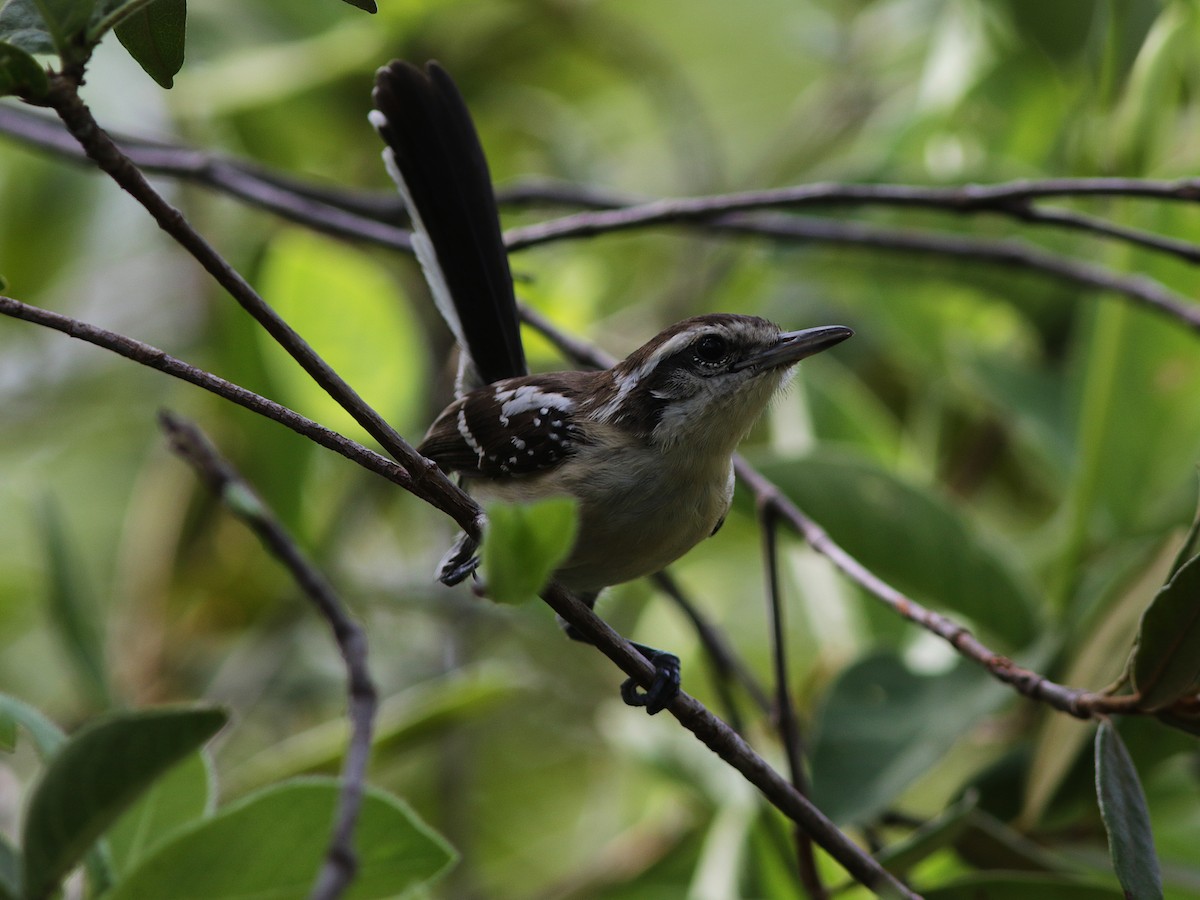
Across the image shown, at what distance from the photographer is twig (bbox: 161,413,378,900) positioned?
4.03 ft

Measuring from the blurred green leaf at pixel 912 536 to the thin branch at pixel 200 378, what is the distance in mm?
1376

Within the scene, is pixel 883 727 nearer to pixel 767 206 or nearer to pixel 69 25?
pixel 767 206

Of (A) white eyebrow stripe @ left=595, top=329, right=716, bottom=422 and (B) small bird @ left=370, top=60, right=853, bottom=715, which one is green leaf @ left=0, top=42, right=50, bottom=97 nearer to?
(B) small bird @ left=370, top=60, right=853, bottom=715

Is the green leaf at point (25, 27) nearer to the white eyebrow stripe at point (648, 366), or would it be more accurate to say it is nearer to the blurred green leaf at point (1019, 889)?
the white eyebrow stripe at point (648, 366)

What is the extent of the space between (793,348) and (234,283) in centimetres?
144

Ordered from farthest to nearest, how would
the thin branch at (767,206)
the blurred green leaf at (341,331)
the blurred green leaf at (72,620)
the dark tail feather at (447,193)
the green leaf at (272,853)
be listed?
the blurred green leaf at (341,331) → the blurred green leaf at (72,620) → the dark tail feather at (447,193) → the thin branch at (767,206) → the green leaf at (272,853)

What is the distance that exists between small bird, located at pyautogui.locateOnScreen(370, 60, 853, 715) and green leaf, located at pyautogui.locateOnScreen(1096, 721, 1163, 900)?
0.96 meters

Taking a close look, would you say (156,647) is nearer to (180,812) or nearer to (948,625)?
(180,812)

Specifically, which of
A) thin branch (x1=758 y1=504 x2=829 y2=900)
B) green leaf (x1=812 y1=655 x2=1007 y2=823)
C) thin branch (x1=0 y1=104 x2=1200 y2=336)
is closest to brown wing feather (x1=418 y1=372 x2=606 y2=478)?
thin branch (x1=0 y1=104 x2=1200 y2=336)

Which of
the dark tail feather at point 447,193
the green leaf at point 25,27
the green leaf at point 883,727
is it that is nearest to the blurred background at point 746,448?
the green leaf at point 883,727

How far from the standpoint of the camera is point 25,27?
150 centimetres

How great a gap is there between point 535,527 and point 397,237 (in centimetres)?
172

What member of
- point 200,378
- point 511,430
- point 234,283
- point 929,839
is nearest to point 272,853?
point 200,378

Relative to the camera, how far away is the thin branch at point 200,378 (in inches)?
59.6
